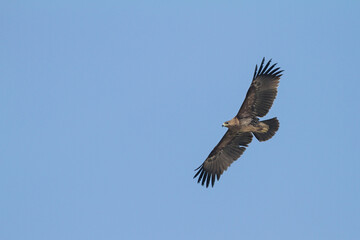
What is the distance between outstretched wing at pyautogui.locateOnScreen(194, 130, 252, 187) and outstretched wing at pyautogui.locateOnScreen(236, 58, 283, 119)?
1.18 metres

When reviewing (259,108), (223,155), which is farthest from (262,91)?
(223,155)

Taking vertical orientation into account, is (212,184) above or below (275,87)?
below

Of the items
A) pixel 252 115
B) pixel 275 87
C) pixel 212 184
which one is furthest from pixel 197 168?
pixel 275 87

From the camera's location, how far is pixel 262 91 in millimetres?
16266

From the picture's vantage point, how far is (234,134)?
17141mm

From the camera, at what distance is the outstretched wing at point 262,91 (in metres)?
16.2

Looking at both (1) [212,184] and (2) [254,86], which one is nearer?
(2) [254,86]

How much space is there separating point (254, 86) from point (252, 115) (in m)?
0.90

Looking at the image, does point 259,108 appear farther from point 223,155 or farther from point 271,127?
point 223,155

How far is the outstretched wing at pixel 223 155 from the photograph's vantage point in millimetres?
17236

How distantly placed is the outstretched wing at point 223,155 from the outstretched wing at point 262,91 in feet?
3.88

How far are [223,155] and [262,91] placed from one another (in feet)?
8.72

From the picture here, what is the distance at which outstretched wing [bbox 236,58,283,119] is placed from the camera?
16.2 m

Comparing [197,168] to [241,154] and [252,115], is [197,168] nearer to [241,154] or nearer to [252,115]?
[241,154]
